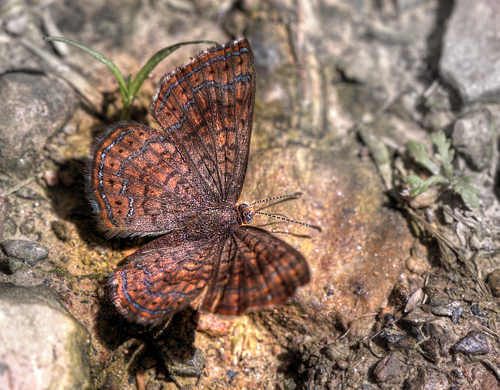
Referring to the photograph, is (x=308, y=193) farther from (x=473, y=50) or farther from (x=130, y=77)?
(x=473, y=50)

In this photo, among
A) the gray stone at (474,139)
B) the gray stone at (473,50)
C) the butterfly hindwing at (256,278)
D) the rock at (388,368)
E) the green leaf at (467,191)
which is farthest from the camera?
the gray stone at (473,50)

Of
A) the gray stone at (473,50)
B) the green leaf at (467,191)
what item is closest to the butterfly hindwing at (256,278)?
the green leaf at (467,191)

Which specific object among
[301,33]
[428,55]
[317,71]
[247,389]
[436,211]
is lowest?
[247,389]

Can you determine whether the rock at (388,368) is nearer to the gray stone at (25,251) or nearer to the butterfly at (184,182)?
the butterfly at (184,182)

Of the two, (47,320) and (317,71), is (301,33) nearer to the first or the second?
(317,71)

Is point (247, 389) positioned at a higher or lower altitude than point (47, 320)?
lower

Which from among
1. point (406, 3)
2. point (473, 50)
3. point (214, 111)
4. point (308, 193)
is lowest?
point (308, 193)

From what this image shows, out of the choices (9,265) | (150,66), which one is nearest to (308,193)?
(150,66)

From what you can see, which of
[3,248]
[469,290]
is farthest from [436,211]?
[3,248]
